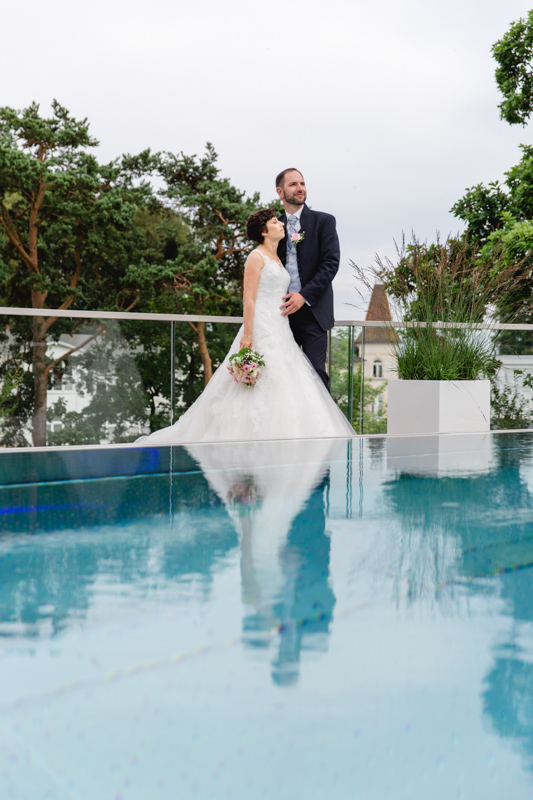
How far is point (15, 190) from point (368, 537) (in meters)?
19.3

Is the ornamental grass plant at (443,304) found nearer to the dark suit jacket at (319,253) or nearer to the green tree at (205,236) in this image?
the dark suit jacket at (319,253)

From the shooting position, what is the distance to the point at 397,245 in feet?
13.4

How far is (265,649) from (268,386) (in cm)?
310

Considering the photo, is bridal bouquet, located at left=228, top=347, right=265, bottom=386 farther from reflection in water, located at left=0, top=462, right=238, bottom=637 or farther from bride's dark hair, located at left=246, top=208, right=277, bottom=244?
reflection in water, located at left=0, top=462, right=238, bottom=637

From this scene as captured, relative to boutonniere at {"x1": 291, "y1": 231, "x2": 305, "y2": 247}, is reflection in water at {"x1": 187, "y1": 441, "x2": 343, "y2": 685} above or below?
below

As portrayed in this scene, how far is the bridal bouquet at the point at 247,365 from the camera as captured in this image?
3.80 meters

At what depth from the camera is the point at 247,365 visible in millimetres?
3814

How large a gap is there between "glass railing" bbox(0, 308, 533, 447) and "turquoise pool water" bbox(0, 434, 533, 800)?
354cm

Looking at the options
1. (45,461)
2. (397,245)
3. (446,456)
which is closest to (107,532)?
(45,461)

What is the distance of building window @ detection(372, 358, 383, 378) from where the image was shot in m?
4.95

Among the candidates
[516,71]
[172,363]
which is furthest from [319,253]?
[516,71]

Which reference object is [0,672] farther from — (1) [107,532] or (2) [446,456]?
(2) [446,456]

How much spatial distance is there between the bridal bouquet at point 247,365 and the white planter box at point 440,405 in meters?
0.87

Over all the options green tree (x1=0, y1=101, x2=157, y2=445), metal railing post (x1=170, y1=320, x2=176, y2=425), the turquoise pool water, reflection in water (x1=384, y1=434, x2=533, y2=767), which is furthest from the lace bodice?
green tree (x1=0, y1=101, x2=157, y2=445)
